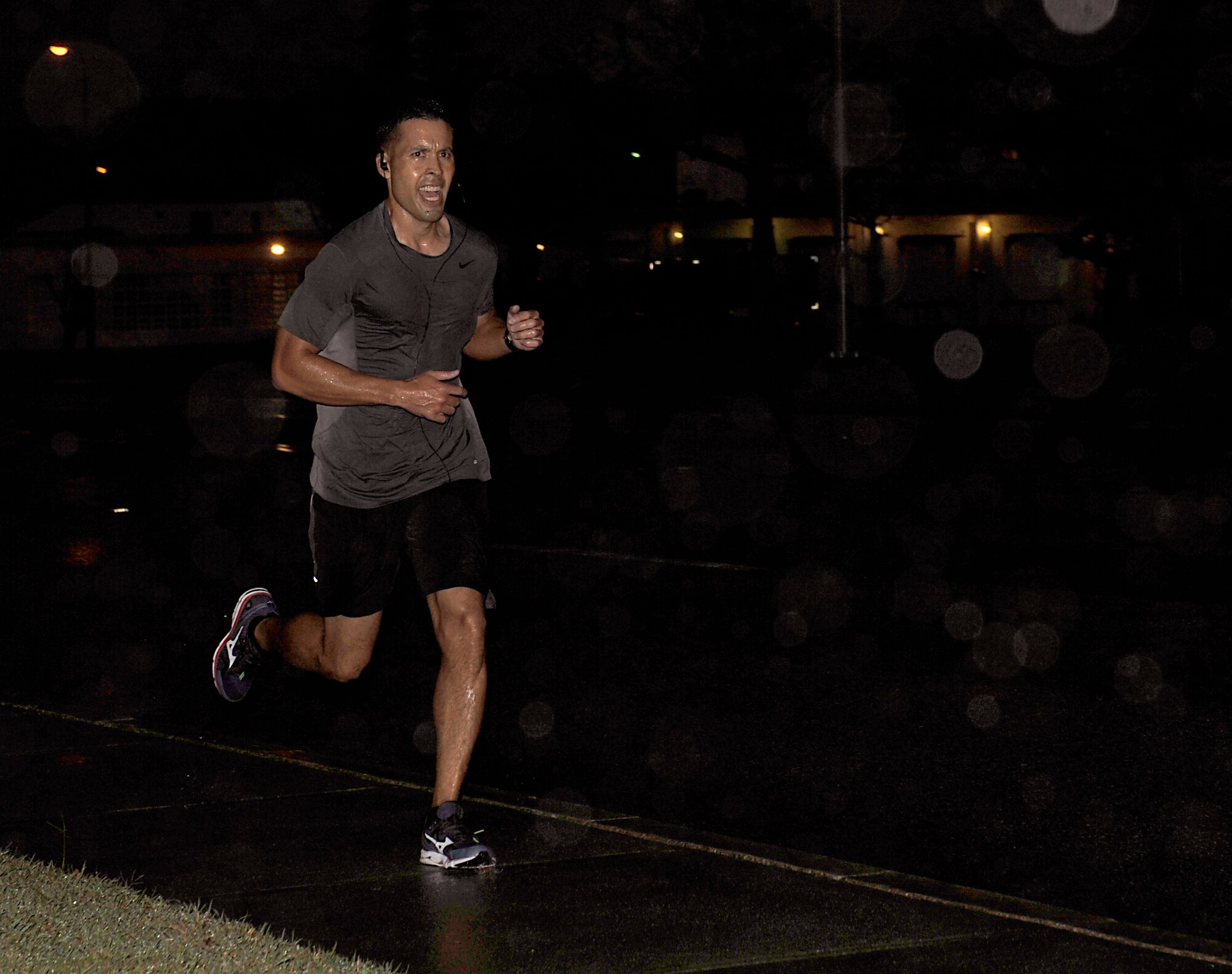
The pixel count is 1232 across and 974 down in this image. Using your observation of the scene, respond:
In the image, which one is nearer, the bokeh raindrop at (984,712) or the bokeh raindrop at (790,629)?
the bokeh raindrop at (984,712)

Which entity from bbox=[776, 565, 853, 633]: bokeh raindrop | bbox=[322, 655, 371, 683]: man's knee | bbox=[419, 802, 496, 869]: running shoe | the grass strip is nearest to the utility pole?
bbox=[776, 565, 853, 633]: bokeh raindrop

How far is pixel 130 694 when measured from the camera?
7367mm

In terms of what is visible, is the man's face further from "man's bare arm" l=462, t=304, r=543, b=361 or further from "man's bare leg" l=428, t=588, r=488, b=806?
"man's bare leg" l=428, t=588, r=488, b=806

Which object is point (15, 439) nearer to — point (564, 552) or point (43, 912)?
point (564, 552)

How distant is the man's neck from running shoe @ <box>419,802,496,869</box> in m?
1.70

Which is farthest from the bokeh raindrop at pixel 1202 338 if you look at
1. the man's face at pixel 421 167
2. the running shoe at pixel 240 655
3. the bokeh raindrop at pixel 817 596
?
the man's face at pixel 421 167

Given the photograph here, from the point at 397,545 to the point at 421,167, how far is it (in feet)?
3.98

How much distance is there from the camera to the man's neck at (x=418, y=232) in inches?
194

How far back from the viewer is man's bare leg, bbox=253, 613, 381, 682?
5504 millimetres

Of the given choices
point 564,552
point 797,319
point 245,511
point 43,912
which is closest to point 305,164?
point 797,319

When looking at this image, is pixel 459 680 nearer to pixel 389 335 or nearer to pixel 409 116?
pixel 389 335

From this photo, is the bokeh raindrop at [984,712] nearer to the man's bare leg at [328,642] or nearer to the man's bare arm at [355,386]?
the man's bare leg at [328,642]

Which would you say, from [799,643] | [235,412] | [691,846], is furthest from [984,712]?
[235,412]

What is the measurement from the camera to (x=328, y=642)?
18.5 feet
